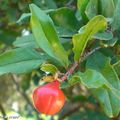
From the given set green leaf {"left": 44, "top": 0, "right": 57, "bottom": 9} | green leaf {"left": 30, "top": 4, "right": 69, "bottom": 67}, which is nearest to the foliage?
green leaf {"left": 30, "top": 4, "right": 69, "bottom": 67}

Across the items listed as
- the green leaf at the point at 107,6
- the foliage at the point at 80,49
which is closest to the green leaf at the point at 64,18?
the foliage at the point at 80,49

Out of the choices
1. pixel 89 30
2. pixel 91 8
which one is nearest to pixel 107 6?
pixel 91 8

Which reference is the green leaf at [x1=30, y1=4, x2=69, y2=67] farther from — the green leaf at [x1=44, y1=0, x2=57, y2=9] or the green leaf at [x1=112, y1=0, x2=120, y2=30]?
the green leaf at [x1=44, y1=0, x2=57, y2=9]

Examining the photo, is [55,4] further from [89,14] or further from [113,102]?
[113,102]

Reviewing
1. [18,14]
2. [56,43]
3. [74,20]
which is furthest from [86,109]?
[56,43]

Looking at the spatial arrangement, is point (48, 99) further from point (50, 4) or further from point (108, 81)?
point (50, 4)

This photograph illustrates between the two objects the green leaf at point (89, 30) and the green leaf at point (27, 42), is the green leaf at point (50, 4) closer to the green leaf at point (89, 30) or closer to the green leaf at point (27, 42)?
the green leaf at point (27, 42)

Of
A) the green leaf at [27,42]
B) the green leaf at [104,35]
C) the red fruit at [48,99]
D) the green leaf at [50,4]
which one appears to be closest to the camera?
the red fruit at [48,99]
